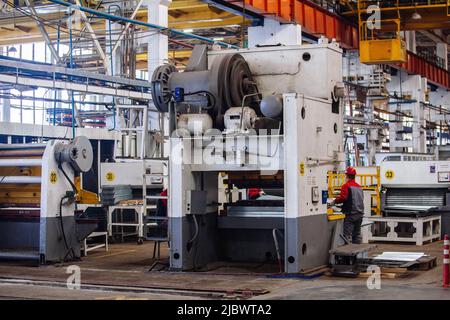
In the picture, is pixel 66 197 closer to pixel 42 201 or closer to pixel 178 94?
pixel 42 201

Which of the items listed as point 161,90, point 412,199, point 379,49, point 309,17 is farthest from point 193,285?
point 379,49

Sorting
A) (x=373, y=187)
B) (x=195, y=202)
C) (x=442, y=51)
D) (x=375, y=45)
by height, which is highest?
(x=442, y=51)

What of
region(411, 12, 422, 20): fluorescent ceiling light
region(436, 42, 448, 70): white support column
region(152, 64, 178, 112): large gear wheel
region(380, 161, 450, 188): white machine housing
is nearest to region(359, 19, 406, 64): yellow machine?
region(411, 12, 422, 20): fluorescent ceiling light

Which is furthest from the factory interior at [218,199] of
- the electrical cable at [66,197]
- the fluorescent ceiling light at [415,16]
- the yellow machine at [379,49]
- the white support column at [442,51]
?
the white support column at [442,51]

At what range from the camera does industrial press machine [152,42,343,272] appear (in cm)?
1006

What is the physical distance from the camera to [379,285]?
8.90 metres

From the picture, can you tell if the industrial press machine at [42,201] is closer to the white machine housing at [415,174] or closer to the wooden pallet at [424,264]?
the wooden pallet at [424,264]

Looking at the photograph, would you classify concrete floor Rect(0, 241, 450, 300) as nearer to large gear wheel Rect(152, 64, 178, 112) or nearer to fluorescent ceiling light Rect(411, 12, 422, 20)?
large gear wheel Rect(152, 64, 178, 112)

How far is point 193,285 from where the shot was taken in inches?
364

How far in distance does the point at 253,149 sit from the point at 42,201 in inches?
145

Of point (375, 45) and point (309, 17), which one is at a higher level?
point (309, 17)

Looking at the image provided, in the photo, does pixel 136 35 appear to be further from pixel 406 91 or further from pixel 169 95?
pixel 406 91

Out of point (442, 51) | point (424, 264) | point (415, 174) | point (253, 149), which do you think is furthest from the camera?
point (442, 51)

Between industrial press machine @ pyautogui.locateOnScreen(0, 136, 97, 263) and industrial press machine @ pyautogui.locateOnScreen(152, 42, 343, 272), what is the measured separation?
2036 mm
